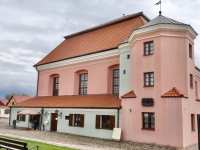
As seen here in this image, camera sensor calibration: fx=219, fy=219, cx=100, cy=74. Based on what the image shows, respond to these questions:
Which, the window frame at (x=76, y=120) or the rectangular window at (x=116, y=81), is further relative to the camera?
the rectangular window at (x=116, y=81)

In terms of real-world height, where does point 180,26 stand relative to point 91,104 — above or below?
above

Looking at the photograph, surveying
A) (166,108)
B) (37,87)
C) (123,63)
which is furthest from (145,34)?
(37,87)

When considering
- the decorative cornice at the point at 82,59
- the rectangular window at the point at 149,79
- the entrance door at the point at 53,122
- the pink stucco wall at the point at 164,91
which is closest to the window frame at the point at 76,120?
the entrance door at the point at 53,122

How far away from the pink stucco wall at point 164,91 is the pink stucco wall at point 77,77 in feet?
14.0

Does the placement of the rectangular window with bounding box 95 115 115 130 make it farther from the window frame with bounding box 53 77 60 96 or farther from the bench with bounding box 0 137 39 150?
the window frame with bounding box 53 77 60 96

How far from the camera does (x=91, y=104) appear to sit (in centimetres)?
1872

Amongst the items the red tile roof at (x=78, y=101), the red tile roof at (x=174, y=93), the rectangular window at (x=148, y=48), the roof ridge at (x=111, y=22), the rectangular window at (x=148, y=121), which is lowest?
the rectangular window at (x=148, y=121)

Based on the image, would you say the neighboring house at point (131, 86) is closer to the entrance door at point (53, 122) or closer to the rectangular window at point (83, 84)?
the entrance door at point (53, 122)

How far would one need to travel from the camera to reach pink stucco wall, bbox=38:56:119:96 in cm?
2048

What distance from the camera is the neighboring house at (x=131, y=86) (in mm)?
14469

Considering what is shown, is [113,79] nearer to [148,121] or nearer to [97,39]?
[97,39]

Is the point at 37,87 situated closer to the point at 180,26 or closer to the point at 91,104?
the point at 91,104

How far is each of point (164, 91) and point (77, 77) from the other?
11471mm

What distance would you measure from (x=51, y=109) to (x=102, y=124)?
6813mm
